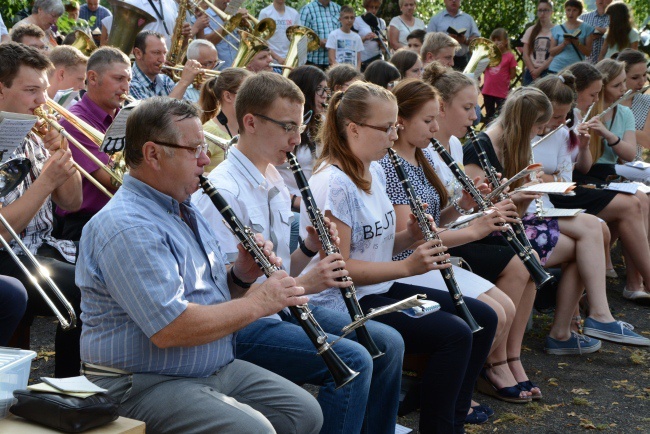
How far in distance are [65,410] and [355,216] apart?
Answer: 5.68 feet

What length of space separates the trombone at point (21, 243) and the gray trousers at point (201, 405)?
2.57ft

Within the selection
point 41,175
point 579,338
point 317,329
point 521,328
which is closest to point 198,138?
point 317,329

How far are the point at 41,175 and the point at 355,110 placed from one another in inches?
57.2

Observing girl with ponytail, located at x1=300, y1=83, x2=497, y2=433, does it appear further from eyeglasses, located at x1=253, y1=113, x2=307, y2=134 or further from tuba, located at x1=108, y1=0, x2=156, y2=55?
tuba, located at x1=108, y1=0, x2=156, y2=55

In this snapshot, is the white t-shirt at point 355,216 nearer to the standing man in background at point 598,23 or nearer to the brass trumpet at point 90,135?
the brass trumpet at point 90,135

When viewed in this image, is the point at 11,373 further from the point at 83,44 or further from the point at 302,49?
the point at 302,49

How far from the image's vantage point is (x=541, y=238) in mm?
5266

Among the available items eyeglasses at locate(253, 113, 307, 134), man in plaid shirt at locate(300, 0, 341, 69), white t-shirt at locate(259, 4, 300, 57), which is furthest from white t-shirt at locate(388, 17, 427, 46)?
eyeglasses at locate(253, 113, 307, 134)

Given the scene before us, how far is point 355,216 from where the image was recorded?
3676mm

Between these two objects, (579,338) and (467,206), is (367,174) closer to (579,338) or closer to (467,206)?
(467,206)

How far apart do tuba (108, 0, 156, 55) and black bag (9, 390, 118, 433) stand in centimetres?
546

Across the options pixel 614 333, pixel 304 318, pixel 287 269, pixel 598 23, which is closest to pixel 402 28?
pixel 598 23

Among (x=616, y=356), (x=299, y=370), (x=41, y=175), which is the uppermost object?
(x=41, y=175)

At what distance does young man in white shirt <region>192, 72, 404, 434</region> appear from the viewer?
312cm
